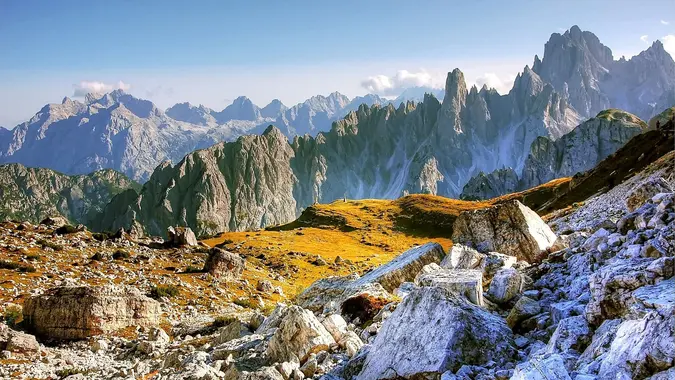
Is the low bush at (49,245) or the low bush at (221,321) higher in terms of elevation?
the low bush at (49,245)

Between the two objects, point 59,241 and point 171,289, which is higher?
point 59,241

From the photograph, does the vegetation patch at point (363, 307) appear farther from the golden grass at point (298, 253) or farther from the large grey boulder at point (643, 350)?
the golden grass at point (298, 253)

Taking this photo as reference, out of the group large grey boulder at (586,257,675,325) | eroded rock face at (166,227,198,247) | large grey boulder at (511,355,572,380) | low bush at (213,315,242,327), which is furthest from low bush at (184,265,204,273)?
large grey boulder at (511,355,572,380)

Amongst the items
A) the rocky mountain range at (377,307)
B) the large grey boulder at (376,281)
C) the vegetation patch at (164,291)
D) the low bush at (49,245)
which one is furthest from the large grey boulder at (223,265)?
the large grey boulder at (376,281)

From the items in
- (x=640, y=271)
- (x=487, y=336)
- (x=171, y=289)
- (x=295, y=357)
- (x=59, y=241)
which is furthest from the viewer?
(x=59, y=241)

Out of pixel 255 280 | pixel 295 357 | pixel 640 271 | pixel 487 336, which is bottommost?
pixel 255 280

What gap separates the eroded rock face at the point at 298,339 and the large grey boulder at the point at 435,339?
3.02m

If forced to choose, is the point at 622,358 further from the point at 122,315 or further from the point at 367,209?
the point at 367,209

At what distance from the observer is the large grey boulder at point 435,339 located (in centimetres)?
1096

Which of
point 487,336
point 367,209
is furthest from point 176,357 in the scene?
point 367,209

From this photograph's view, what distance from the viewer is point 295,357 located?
49.4 feet

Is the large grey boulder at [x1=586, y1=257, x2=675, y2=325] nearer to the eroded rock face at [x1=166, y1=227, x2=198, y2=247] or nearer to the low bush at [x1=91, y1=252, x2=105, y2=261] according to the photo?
the low bush at [x1=91, y1=252, x2=105, y2=261]

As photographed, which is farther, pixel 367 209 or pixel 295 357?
pixel 367 209

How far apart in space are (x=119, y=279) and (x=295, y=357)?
29.7m
